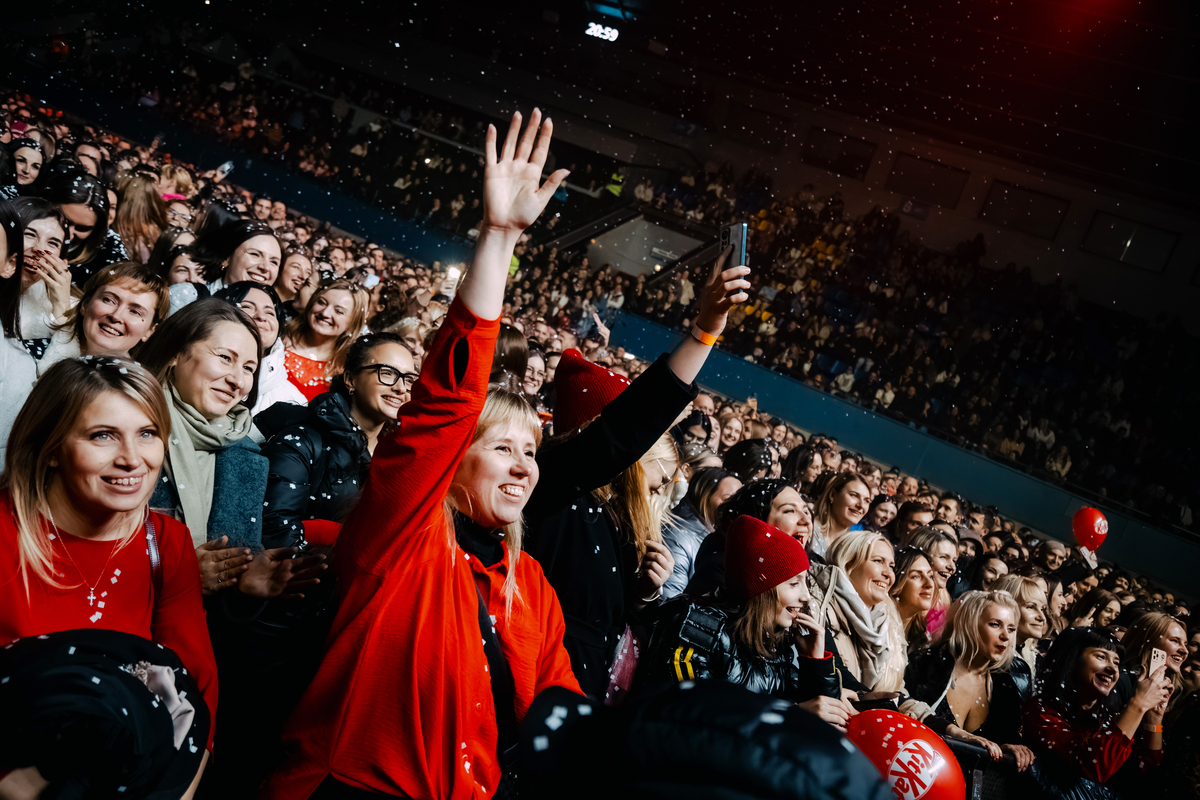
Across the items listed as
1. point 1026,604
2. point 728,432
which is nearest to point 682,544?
point 1026,604

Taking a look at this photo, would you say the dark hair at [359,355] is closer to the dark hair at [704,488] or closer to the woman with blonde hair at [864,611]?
the dark hair at [704,488]

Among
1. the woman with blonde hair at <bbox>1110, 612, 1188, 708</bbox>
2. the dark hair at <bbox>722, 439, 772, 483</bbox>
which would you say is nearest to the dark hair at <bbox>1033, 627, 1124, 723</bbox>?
the woman with blonde hair at <bbox>1110, 612, 1188, 708</bbox>

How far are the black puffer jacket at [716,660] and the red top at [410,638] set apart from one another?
102 centimetres

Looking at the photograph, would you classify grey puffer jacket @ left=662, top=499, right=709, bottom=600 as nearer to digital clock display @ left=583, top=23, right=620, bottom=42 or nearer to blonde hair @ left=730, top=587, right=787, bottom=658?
blonde hair @ left=730, top=587, right=787, bottom=658

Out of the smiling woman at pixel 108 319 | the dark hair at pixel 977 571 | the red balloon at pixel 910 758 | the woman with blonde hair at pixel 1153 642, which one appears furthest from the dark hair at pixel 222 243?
the woman with blonde hair at pixel 1153 642

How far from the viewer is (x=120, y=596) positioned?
1.43m

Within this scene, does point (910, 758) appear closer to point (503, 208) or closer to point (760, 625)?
point (760, 625)

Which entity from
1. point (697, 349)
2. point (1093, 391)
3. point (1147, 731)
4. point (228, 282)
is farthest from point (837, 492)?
point (1093, 391)

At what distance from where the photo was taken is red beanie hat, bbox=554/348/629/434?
2555mm

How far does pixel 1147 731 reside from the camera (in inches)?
160

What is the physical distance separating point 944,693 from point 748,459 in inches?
82.5

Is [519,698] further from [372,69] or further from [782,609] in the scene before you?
[372,69]

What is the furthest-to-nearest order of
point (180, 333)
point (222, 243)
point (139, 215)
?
point (139, 215), point (222, 243), point (180, 333)

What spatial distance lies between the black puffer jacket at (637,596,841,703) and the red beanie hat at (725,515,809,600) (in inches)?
4.8
